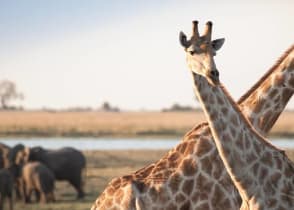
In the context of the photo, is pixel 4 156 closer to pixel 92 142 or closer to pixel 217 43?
pixel 92 142

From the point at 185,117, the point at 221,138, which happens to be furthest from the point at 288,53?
the point at 185,117

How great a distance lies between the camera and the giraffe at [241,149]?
19.1 feet

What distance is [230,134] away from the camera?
243 inches

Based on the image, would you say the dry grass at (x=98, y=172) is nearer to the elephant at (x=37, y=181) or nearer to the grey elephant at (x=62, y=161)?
the elephant at (x=37, y=181)

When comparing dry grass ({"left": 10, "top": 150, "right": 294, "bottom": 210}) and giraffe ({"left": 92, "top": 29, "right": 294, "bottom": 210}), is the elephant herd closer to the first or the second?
dry grass ({"left": 10, "top": 150, "right": 294, "bottom": 210})

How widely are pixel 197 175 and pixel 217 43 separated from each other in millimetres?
1600

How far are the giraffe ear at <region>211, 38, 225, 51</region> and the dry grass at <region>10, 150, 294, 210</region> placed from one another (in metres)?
11.0

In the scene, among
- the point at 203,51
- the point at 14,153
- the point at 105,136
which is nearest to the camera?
the point at 203,51

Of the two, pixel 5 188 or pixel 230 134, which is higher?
pixel 230 134

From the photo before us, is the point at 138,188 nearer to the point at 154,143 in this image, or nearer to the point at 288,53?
the point at 288,53

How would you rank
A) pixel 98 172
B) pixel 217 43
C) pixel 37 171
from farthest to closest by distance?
1. pixel 98 172
2. pixel 37 171
3. pixel 217 43

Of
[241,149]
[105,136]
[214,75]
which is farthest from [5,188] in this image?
[105,136]

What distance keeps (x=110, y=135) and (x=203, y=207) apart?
30579 millimetres

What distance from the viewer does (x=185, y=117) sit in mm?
49688
